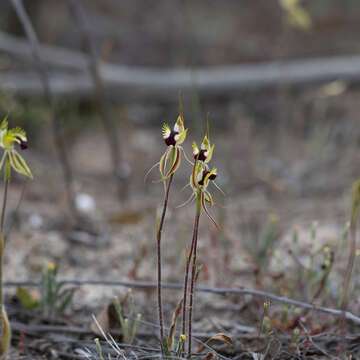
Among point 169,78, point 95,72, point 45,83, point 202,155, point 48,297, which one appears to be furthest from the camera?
point 169,78

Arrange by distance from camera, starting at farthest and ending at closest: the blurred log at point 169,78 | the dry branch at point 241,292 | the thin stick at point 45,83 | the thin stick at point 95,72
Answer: the blurred log at point 169,78 → the thin stick at point 95,72 → the thin stick at point 45,83 → the dry branch at point 241,292

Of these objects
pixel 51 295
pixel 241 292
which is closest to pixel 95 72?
pixel 51 295

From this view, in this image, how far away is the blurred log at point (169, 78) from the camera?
4469mm

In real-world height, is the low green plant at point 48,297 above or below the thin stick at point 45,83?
below

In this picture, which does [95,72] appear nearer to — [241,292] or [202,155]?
[241,292]

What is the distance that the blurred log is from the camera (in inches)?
176

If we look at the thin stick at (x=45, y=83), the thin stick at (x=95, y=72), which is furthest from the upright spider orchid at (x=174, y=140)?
the thin stick at (x=95, y=72)

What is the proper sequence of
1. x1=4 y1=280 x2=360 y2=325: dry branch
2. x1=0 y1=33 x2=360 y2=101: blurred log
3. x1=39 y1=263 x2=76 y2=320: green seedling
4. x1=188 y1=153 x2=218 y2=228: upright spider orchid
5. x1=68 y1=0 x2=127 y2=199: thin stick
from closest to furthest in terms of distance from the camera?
1. x1=188 y1=153 x2=218 y2=228: upright spider orchid
2. x1=4 y1=280 x2=360 y2=325: dry branch
3. x1=39 y1=263 x2=76 y2=320: green seedling
4. x1=68 y1=0 x2=127 y2=199: thin stick
5. x1=0 y1=33 x2=360 y2=101: blurred log

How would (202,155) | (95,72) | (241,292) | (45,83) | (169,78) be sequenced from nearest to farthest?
(202,155) < (241,292) < (45,83) < (95,72) < (169,78)

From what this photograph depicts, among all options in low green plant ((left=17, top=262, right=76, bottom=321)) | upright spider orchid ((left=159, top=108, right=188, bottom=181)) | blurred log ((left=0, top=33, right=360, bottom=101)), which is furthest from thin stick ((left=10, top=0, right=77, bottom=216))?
blurred log ((left=0, top=33, right=360, bottom=101))

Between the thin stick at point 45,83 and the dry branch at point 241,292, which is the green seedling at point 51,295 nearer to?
the dry branch at point 241,292

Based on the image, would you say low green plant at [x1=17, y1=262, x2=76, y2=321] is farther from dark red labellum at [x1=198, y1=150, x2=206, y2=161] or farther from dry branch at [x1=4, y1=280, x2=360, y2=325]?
dark red labellum at [x1=198, y1=150, x2=206, y2=161]

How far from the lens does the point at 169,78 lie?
4.52m

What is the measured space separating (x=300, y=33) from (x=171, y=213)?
10.7 ft
